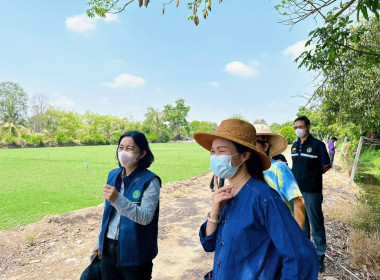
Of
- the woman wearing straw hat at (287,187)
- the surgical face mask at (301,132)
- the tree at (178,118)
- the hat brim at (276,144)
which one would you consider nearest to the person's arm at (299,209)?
the woman wearing straw hat at (287,187)

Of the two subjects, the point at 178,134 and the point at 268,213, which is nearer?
the point at 268,213

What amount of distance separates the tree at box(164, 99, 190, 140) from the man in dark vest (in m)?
85.6

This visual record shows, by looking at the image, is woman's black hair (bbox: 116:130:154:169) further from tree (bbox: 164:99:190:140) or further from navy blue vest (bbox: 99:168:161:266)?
tree (bbox: 164:99:190:140)

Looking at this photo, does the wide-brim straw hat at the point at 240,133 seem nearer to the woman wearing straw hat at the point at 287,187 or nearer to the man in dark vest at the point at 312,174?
the woman wearing straw hat at the point at 287,187

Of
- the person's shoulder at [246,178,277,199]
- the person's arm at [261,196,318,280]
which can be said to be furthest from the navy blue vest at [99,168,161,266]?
the person's arm at [261,196,318,280]

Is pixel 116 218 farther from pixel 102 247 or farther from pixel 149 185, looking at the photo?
pixel 149 185

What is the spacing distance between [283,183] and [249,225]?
1229 millimetres

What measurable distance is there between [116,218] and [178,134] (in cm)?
8921

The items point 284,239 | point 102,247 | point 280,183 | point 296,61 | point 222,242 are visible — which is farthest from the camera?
point 296,61

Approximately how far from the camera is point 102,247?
6.92 ft

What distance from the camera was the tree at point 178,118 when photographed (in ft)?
303

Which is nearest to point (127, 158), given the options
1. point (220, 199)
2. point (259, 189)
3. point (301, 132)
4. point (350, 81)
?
point (220, 199)

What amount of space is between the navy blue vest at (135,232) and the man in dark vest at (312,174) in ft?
8.19

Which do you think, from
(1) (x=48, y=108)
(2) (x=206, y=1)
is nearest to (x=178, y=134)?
(1) (x=48, y=108)
